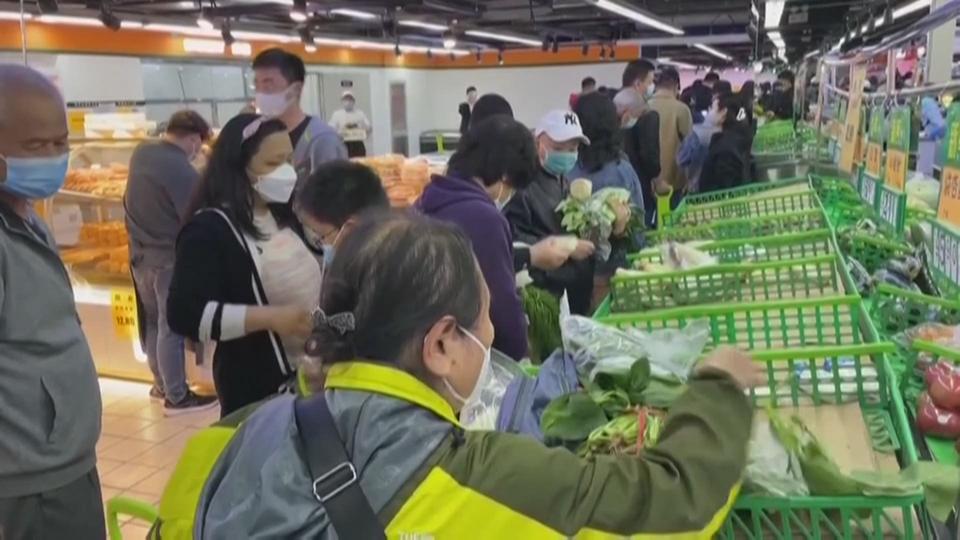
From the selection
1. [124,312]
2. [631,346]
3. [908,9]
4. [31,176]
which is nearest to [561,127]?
[631,346]

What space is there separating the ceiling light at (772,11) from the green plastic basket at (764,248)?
235 inches

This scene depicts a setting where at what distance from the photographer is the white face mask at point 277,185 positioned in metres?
2.48

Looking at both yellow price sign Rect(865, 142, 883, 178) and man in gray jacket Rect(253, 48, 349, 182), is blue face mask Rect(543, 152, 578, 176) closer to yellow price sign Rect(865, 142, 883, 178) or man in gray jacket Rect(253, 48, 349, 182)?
man in gray jacket Rect(253, 48, 349, 182)

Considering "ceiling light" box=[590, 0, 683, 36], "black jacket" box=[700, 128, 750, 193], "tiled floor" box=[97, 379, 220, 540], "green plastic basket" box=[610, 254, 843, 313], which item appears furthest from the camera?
"ceiling light" box=[590, 0, 683, 36]

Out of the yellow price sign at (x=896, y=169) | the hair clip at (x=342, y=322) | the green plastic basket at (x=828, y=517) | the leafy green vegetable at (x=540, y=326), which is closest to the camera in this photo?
the hair clip at (x=342, y=322)

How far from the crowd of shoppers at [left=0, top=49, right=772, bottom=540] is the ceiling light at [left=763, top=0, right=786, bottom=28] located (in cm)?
552

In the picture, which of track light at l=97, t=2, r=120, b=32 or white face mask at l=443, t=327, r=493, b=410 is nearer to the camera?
white face mask at l=443, t=327, r=493, b=410

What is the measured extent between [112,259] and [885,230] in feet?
16.1

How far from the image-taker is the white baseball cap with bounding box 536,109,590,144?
145 inches

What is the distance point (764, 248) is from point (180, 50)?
42.3ft

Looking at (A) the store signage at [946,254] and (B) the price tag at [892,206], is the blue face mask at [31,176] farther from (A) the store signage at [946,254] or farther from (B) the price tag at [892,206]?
(B) the price tag at [892,206]

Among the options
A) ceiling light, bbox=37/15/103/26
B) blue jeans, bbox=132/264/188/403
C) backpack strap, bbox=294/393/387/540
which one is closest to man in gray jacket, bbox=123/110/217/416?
blue jeans, bbox=132/264/188/403

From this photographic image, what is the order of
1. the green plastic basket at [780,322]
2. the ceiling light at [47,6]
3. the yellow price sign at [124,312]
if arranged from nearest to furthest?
the green plastic basket at [780,322]
the yellow price sign at [124,312]
the ceiling light at [47,6]

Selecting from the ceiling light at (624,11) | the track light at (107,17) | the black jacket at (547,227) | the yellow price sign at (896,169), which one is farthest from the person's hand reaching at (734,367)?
the track light at (107,17)
